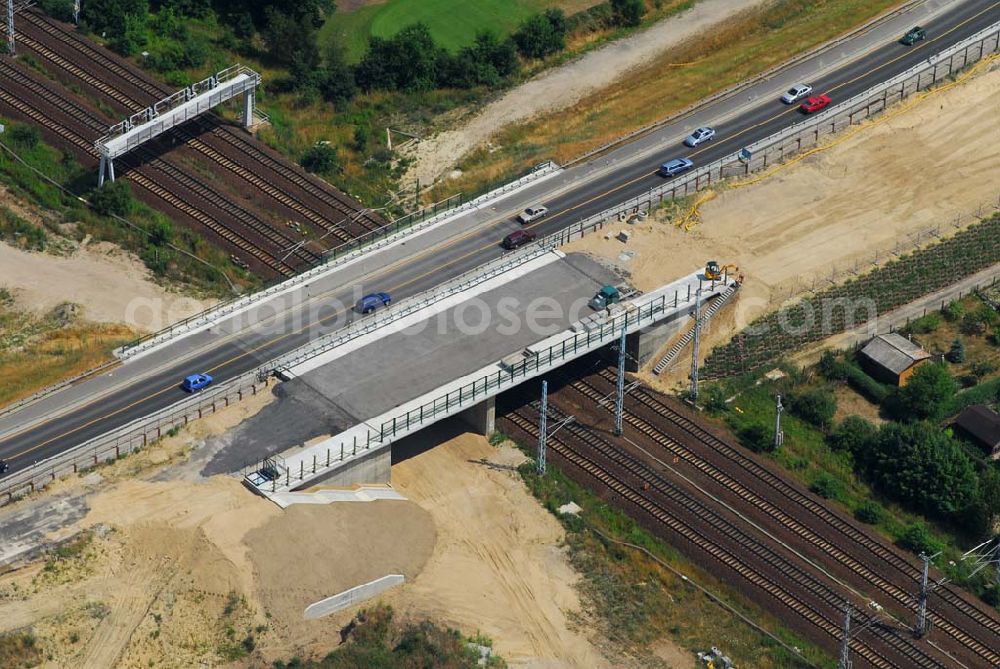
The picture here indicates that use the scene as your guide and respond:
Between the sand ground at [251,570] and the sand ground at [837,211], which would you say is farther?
the sand ground at [837,211]

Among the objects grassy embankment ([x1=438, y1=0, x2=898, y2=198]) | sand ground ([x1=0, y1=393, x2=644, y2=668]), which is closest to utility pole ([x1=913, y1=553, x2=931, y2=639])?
sand ground ([x1=0, y1=393, x2=644, y2=668])

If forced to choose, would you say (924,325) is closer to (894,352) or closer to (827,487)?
(894,352)

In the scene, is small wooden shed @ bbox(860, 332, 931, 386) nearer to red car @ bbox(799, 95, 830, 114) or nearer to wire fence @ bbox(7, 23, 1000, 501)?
wire fence @ bbox(7, 23, 1000, 501)

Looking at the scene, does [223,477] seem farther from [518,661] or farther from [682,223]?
[682,223]

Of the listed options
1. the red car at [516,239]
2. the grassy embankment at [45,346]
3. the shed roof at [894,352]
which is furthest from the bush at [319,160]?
the shed roof at [894,352]

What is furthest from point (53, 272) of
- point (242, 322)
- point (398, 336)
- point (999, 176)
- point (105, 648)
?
point (999, 176)

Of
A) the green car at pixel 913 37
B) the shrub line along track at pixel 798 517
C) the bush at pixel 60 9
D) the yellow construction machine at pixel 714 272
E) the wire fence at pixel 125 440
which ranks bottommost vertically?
the shrub line along track at pixel 798 517

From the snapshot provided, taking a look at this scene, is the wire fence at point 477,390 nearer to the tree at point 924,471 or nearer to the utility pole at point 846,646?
the tree at point 924,471
